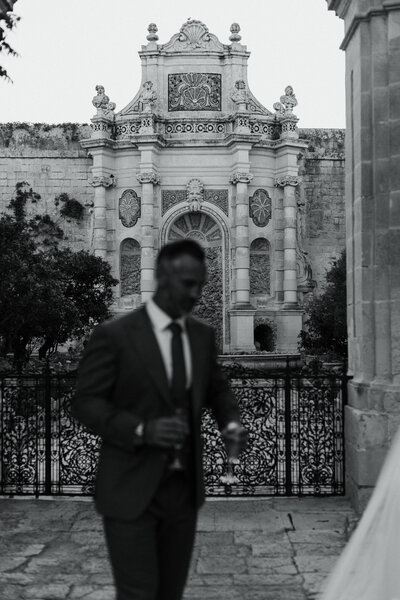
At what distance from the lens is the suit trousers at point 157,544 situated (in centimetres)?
278

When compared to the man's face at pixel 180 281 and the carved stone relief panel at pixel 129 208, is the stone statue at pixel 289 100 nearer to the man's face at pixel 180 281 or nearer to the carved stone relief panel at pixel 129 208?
the carved stone relief panel at pixel 129 208

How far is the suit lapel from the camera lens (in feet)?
9.29

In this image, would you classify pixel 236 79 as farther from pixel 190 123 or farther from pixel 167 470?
pixel 167 470

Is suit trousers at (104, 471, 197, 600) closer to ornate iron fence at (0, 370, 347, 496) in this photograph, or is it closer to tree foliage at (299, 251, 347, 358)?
ornate iron fence at (0, 370, 347, 496)

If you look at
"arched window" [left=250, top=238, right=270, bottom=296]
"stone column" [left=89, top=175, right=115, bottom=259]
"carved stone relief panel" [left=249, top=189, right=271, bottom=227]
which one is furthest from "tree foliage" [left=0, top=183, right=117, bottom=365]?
"carved stone relief panel" [left=249, top=189, right=271, bottom=227]

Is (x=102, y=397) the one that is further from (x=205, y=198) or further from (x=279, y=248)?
(x=279, y=248)

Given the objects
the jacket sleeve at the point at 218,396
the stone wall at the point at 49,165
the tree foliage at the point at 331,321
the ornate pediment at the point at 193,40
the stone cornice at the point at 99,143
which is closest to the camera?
the jacket sleeve at the point at 218,396

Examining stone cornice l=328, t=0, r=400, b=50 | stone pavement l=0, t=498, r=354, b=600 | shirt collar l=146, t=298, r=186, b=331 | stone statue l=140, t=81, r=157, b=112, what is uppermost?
stone statue l=140, t=81, r=157, b=112

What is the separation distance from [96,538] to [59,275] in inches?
504

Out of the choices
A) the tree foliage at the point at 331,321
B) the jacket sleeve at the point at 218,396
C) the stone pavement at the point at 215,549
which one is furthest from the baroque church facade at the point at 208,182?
the jacket sleeve at the point at 218,396

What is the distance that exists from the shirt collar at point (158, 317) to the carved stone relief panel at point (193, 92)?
24.9 meters

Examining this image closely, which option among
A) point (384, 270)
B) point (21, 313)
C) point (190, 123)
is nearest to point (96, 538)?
point (384, 270)

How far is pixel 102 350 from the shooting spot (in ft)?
9.39

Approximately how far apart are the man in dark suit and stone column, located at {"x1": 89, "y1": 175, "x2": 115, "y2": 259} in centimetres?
2403
